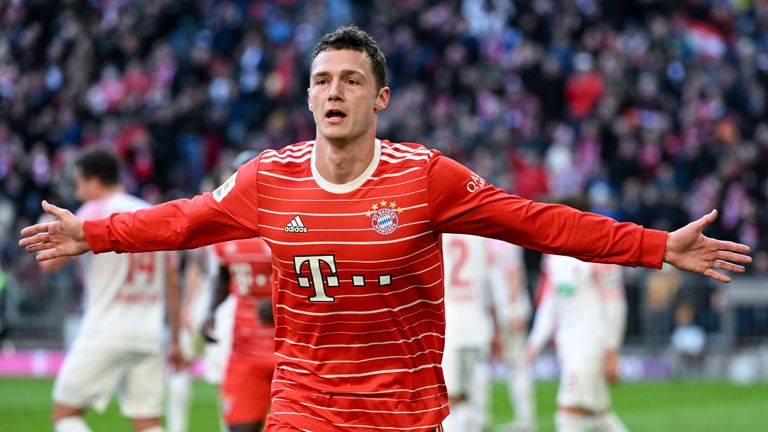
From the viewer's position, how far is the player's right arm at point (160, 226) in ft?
19.4

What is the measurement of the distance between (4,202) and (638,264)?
20.1 metres

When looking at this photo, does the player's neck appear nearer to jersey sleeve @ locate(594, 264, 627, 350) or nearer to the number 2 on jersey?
the number 2 on jersey

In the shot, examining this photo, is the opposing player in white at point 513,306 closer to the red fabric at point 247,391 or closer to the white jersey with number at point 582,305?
the white jersey with number at point 582,305

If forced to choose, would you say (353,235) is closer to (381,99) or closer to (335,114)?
(335,114)

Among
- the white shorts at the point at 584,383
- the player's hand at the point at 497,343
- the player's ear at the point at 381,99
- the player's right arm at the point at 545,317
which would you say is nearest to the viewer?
the player's ear at the point at 381,99

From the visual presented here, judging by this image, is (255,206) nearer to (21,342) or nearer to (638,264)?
(638,264)

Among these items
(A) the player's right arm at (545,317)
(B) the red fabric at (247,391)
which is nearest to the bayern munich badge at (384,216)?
(B) the red fabric at (247,391)

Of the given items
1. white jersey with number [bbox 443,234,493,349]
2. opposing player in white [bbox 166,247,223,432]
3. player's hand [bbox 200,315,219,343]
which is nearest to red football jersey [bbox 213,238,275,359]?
player's hand [bbox 200,315,219,343]

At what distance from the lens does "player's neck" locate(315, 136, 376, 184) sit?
5.84 meters

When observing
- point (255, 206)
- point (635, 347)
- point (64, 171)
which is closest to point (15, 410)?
point (64, 171)

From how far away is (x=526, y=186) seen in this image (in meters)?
24.9

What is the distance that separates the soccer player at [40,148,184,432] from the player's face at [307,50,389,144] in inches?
166

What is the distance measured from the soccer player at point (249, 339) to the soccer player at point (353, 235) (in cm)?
286

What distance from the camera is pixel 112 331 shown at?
984 cm
